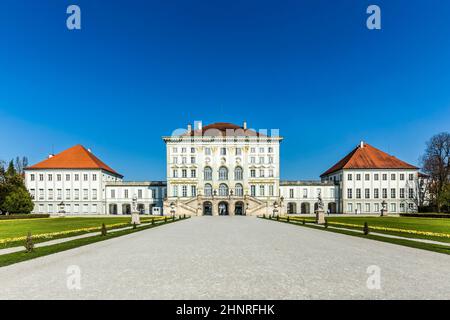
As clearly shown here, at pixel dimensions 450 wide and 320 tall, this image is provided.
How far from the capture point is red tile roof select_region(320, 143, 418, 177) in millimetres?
62719

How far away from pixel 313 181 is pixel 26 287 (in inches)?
2503

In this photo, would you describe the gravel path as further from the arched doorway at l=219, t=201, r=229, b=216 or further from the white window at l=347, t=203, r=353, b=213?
the white window at l=347, t=203, r=353, b=213

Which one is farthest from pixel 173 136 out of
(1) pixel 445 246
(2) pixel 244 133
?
(1) pixel 445 246

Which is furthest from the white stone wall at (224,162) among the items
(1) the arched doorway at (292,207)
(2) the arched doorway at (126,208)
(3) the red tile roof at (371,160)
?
(3) the red tile roof at (371,160)

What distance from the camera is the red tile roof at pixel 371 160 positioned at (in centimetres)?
6272

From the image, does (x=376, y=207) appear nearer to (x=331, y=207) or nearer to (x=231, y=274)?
(x=331, y=207)

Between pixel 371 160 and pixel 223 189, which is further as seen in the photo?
pixel 371 160

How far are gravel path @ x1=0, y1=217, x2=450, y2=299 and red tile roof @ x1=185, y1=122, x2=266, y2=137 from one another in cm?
5189

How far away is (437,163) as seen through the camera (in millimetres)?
54188

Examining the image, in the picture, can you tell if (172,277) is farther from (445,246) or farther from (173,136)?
(173,136)

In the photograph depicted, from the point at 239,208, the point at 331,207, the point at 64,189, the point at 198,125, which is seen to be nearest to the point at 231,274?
the point at 239,208

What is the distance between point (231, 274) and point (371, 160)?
206ft

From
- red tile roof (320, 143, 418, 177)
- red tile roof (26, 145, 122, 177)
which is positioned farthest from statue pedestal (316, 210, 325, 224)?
red tile roof (26, 145, 122, 177)

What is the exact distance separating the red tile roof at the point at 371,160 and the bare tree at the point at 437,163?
23.5 ft
